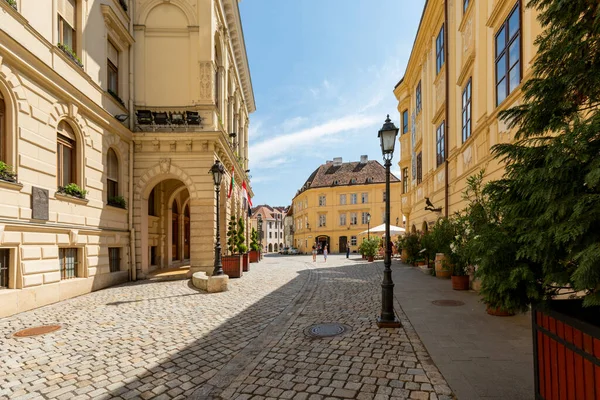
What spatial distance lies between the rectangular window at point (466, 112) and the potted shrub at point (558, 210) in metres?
9.92

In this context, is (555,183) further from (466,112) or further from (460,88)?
(460,88)

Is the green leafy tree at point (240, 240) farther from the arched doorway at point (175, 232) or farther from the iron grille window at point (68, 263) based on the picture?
the iron grille window at point (68, 263)

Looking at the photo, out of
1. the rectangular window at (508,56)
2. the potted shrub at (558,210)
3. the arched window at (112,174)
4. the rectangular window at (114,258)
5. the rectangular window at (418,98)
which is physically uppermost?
the rectangular window at (418,98)

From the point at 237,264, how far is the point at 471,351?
11147mm

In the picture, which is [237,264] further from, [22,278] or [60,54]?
[60,54]

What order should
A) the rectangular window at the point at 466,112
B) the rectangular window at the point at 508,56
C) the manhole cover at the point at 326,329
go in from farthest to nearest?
the rectangular window at the point at 466,112, the rectangular window at the point at 508,56, the manhole cover at the point at 326,329

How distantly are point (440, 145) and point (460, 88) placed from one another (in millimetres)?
3289

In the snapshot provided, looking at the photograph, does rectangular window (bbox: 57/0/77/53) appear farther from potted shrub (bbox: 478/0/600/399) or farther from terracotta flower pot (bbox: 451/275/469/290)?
terracotta flower pot (bbox: 451/275/469/290)

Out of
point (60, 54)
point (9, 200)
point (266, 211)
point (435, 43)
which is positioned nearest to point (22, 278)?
point (9, 200)

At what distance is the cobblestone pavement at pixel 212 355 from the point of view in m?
3.88

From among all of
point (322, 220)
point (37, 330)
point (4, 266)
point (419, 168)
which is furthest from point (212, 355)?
point (322, 220)

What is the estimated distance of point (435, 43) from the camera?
17125 millimetres

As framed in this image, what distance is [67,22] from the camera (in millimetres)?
10656

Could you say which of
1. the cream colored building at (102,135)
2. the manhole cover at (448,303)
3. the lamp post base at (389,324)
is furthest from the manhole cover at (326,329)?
the cream colored building at (102,135)
